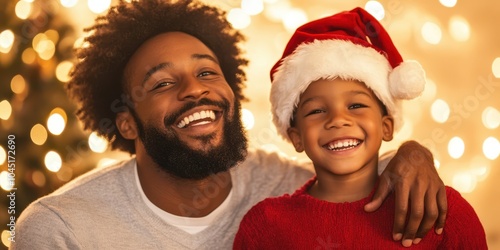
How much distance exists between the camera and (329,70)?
1834 mm

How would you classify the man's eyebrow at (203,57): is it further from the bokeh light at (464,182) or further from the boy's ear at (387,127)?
the bokeh light at (464,182)

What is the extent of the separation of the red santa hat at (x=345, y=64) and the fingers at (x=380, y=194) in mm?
223

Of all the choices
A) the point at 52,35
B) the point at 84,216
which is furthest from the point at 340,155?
the point at 52,35

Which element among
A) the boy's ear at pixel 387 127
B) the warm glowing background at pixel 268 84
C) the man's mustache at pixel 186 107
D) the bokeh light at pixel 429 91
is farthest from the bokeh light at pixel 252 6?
the boy's ear at pixel 387 127

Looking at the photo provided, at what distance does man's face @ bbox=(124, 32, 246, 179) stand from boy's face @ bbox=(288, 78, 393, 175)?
0.42m

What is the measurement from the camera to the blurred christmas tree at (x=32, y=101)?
3061 mm

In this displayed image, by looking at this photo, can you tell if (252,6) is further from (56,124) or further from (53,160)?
(53,160)

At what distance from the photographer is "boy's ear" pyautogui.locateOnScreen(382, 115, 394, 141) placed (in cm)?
191

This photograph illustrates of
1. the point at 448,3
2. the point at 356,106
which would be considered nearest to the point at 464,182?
the point at 448,3

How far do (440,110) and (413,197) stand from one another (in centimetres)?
198

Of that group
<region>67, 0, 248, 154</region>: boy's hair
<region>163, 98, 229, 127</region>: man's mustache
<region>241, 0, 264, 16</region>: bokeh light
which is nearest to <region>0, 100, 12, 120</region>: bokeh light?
<region>67, 0, 248, 154</region>: boy's hair

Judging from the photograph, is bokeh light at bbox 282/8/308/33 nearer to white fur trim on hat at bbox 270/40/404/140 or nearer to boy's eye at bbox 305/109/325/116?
white fur trim on hat at bbox 270/40/404/140

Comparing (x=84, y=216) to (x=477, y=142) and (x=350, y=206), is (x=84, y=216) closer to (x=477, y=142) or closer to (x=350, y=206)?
(x=350, y=206)

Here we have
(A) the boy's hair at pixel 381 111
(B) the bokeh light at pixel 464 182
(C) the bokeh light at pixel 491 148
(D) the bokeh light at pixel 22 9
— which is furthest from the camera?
(B) the bokeh light at pixel 464 182
